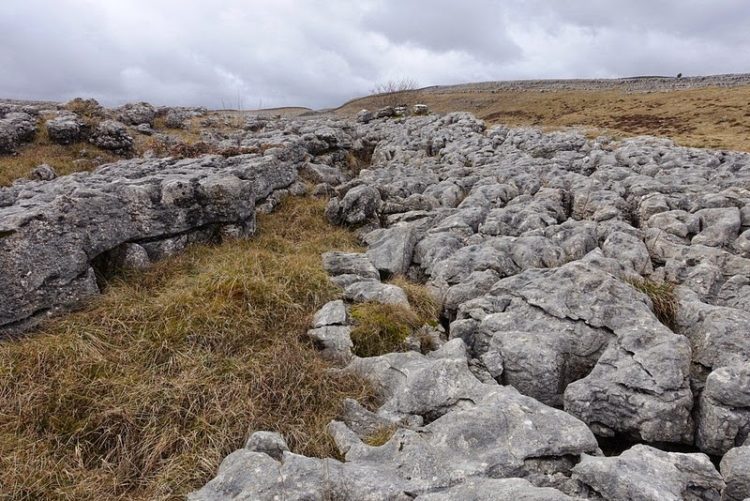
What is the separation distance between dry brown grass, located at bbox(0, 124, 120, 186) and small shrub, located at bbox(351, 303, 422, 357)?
18643mm

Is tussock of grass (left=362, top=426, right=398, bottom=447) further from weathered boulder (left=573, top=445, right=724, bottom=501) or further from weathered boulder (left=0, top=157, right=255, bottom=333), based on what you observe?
weathered boulder (left=0, top=157, right=255, bottom=333)

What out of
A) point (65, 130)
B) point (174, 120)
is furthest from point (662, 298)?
point (174, 120)

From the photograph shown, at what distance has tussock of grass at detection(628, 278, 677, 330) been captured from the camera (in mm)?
7844

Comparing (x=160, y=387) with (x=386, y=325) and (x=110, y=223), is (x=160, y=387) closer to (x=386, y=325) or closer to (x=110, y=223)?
(x=386, y=325)

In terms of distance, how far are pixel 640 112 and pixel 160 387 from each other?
5104 centimetres

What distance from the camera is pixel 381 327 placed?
793 centimetres

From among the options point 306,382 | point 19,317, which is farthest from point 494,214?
point 19,317

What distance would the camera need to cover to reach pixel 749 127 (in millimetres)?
31562

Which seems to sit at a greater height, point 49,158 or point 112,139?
point 112,139

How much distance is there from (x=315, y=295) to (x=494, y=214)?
21.5 feet

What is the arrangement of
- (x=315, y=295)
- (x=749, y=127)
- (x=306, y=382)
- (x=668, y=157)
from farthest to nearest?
(x=749, y=127), (x=668, y=157), (x=315, y=295), (x=306, y=382)

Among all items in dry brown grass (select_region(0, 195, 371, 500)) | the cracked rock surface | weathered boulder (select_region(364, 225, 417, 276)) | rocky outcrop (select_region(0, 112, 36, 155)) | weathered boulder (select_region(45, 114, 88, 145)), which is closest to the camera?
the cracked rock surface

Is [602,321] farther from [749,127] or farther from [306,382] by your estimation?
[749,127]

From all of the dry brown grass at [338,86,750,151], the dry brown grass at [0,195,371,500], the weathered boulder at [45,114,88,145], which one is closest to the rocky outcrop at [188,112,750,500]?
the dry brown grass at [0,195,371,500]
